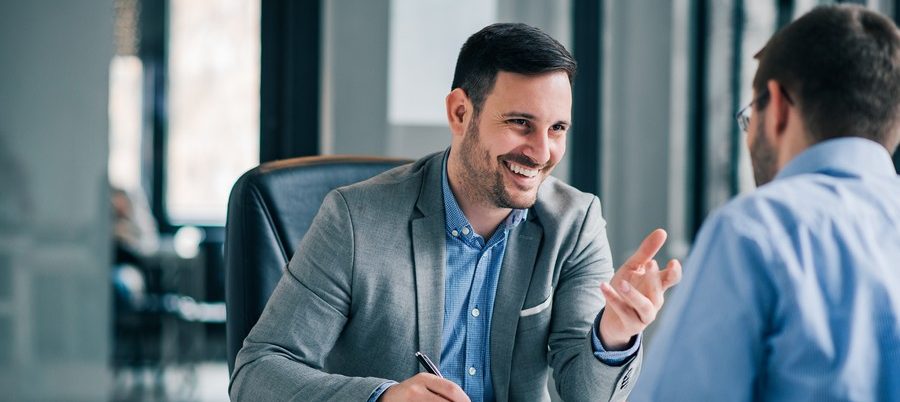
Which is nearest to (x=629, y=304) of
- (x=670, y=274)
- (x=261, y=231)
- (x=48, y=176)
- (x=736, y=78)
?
(x=670, y=274)

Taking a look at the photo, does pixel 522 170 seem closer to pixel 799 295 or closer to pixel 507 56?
pixel 507 56

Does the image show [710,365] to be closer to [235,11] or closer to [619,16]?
[619,16]

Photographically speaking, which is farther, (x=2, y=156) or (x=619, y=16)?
(x=619, y=16)

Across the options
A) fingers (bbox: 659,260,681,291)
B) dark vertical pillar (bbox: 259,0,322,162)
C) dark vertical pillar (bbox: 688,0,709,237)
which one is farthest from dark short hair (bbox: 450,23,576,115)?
dark vertical pillar (bbox: 688,0,709,237)

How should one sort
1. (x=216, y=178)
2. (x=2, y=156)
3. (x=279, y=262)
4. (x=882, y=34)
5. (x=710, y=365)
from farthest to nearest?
1. (x=216, y=178)
2. (x=2, y=156)
3. (x=279, y=262)
4. (x=882, y=34)
5. (x=710, y=365)

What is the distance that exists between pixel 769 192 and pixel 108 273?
8.88 ft

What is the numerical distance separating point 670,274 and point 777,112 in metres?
0.42

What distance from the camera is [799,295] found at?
78 centimetres

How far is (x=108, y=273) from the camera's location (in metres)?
3.18

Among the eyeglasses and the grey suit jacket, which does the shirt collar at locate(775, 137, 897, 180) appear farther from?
the grey suit jacket

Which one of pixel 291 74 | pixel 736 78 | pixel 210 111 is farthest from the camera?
pixel 210 111

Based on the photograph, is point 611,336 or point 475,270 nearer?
point 611,336

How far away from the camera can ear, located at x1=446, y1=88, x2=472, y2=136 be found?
5.24 feet

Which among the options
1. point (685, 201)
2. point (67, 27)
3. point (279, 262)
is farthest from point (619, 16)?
point (279, 262)
